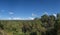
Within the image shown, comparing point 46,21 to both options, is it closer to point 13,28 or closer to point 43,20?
point 43,20

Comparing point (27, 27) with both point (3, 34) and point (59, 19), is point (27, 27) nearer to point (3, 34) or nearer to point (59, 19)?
point (59, 19)

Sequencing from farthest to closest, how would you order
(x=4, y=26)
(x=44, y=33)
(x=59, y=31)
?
(x=44, y=33), (x=4, y=26), (x=59, y=31)

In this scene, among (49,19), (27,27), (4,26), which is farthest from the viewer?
(49,19)

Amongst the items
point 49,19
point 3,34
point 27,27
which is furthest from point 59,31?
point 49,19

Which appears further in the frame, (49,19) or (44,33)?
(49,19)

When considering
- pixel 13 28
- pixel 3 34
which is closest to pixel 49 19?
pixel 13 28

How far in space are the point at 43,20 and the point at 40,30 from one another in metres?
12.5

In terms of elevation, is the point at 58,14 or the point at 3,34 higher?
the point at 58,14

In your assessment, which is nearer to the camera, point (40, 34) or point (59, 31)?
point (59, 31)

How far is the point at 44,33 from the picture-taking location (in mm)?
35969

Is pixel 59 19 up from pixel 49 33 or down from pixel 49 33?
up

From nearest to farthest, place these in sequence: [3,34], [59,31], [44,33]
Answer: [3,34] < [59,31] < [44,33]

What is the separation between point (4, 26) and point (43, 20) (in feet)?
62.2

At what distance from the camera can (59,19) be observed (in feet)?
104
